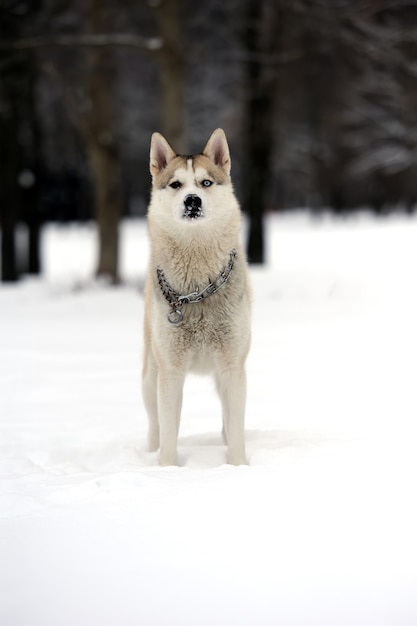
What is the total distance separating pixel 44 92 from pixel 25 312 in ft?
44.8

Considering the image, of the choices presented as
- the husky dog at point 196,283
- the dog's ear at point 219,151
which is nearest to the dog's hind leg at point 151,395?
the husky dog at point 196,283

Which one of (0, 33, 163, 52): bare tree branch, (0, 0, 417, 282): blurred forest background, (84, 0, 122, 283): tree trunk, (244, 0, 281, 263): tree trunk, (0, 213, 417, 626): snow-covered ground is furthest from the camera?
(244, 0, 281, 263): tree trunk

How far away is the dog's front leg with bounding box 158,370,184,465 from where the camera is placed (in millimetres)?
4211

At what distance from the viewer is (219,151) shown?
170 inches

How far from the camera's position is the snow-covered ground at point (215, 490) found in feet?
8.64

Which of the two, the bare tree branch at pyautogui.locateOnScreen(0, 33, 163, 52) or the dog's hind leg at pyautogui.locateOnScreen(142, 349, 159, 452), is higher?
the bare tree branch at pyautogui.locateOnScreen(0, 33, 163, 52)

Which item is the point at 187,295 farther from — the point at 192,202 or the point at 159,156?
the point at 159,156

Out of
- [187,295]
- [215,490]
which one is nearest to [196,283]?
[187,295]

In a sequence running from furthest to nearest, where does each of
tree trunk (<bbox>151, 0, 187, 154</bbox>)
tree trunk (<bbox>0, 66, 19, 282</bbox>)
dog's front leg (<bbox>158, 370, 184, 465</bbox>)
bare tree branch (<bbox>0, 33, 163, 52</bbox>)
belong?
1. tree trunk (<bbox>0, 66, 19, 282</bbox>)
2. tree trunk (<bbox>151, 0, 187, 154</bbox>)
3. bare tree branch (<bbox>0, 33, 163, 52</bbox>)
4. dog's front leg (<bbox>158, 370, 184, 465</bbox>)

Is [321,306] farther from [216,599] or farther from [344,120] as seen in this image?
[344,120]

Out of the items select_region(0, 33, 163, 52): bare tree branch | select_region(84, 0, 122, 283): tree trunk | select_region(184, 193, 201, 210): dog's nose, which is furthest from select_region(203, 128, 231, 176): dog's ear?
select_region(84, 0, 122, 283): tree trunk

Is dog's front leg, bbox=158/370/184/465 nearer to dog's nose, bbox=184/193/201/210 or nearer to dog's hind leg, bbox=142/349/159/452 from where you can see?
dog's hind leg, bbox=142/349/159/452

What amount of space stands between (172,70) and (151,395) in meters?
8.20

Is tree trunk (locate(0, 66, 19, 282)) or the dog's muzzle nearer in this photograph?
the dog's muzzle
